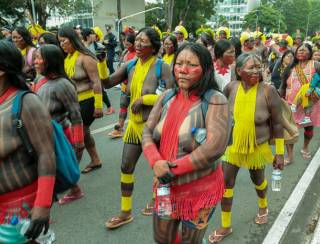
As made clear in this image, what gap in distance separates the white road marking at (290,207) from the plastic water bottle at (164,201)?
153 centimetres

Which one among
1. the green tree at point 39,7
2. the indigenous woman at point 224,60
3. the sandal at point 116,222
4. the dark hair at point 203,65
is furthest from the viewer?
the green tree at point 39,7

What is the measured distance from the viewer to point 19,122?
188cm

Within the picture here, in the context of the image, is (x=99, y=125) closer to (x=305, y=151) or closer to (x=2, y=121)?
(x=305, y=151)

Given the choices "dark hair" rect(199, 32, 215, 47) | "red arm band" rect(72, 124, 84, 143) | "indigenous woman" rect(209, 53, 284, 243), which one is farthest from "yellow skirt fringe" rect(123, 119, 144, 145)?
"dark hair" rect(199, 32, 215, 47)

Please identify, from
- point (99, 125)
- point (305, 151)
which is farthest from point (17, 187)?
point (99, 125)

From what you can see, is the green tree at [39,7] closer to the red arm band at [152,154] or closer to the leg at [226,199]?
Answer: the leg at [226,199]

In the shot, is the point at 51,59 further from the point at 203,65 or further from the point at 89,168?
the point at 89,168

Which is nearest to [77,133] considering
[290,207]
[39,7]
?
[290,207]

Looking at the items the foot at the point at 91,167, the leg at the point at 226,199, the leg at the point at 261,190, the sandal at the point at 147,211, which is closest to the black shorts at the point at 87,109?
the foot at the point at 91,167

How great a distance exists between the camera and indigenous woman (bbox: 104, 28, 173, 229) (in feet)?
11.4

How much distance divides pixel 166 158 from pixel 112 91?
953 centimetres

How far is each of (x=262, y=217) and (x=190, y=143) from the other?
2016 millimetres

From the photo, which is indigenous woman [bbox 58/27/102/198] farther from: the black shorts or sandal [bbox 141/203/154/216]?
sandal [bbox 141/203/154/216]

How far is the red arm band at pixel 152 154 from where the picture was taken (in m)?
2.23
